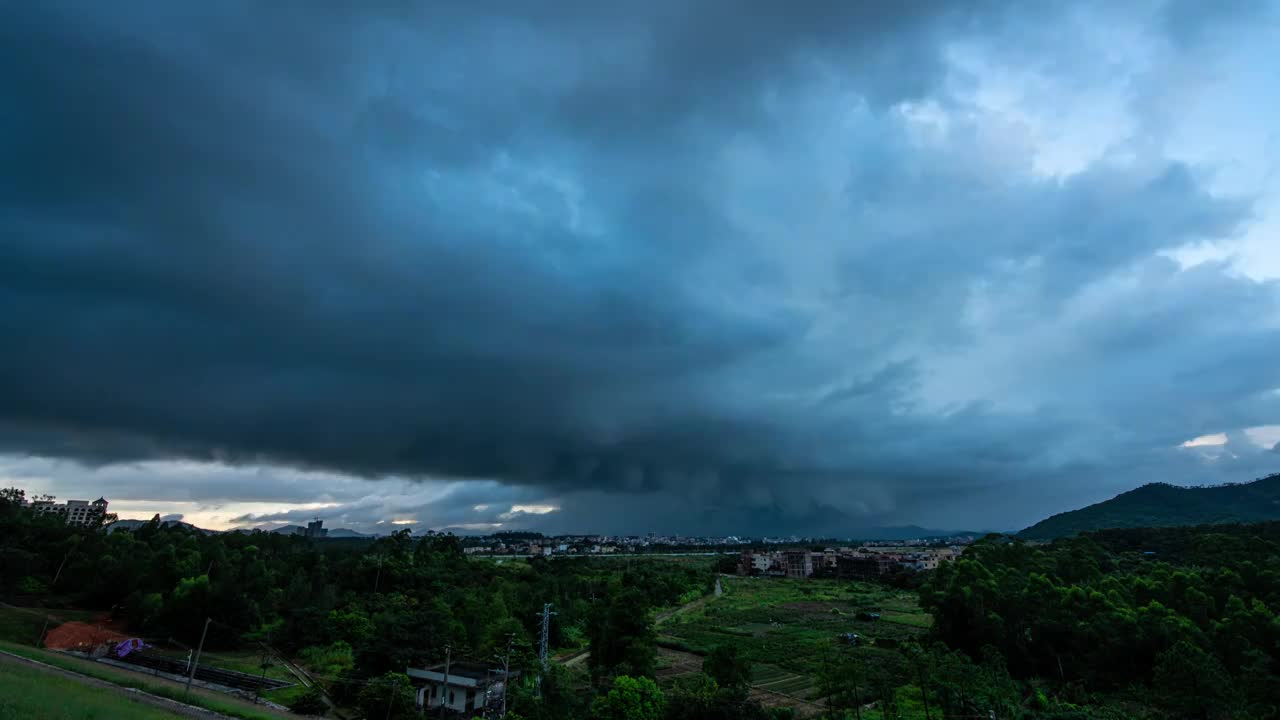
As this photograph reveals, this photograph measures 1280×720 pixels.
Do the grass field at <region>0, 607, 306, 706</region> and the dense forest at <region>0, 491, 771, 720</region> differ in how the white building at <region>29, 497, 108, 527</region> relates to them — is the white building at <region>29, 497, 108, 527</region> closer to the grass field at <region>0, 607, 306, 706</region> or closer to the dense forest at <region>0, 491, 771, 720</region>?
the dense forest at <region>0, 491, 771, 720</region>

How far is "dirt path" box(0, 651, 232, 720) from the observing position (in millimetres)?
29672

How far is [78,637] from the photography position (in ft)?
159

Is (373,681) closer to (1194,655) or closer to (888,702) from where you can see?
(888,702)

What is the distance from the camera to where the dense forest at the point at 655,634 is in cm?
3288

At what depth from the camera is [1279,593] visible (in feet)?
160

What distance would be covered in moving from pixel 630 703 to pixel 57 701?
23627 millimetres

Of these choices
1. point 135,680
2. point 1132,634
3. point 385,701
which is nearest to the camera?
point 385,701

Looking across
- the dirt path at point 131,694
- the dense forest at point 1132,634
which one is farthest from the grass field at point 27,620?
the dense forest at point 1132,634

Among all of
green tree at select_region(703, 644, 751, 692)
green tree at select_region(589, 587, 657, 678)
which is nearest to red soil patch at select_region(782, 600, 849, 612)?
green tree at select_region(589, 587, 657, 678)

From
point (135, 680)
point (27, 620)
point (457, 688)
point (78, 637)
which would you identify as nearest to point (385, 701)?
point (457, 688)

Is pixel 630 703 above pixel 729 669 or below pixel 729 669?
below

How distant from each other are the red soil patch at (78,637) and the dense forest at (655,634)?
12.5ft

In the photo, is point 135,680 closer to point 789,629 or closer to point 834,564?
point 789,629

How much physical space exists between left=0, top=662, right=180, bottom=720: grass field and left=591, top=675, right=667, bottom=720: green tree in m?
18.9
